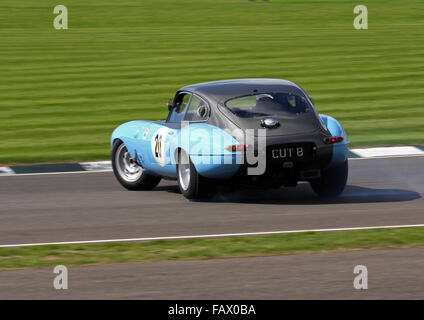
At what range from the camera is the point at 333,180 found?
1173 centimetres

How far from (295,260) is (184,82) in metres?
17.7

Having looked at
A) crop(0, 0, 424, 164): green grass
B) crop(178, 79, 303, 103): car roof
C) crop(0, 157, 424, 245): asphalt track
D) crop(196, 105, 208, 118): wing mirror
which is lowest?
crop(0, 157, 424, 245): asphalt track

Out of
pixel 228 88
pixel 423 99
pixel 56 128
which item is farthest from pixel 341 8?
pixel 228 88

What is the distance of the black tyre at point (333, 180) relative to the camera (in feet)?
38.4

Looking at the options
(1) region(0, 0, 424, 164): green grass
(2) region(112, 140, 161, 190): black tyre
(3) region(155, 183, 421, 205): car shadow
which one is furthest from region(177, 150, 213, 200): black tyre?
(1) region(0, 0, 424, 164): green grass

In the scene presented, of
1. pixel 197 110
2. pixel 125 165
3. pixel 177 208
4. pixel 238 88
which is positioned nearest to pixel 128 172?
pixel 125 165

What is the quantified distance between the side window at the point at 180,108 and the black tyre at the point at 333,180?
198cm

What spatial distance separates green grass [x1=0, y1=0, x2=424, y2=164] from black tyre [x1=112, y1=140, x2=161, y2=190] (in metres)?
2.98

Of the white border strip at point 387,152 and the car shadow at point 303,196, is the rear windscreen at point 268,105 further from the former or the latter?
the white border strip at point 387,152

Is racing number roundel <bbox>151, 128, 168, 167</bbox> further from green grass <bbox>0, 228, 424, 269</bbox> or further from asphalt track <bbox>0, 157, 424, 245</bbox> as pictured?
green grass <bbox>0, 228, 424, 269</bbox>

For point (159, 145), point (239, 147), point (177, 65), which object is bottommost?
point (239, 147)

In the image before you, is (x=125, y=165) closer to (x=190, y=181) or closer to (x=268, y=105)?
(x=190, y=181)

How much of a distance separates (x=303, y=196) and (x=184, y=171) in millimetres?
1600

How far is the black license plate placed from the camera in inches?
427
